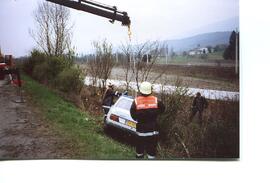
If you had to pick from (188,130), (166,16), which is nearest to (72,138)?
(188,130)

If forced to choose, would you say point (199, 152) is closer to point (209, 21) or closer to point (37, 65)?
point (209, 21)

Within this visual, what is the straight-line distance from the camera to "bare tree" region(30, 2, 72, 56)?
118 inches

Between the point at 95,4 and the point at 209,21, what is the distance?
872 mm

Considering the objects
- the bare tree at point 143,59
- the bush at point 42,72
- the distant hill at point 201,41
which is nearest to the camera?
the distant hill at point 201,41

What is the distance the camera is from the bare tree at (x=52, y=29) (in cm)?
299

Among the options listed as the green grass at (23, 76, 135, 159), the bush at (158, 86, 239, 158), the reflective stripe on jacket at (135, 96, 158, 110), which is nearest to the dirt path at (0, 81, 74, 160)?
the green grass at (23, 76, 135, 159)

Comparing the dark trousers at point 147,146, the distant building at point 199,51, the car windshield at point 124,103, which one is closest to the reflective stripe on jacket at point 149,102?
the car windshield at point 124,103

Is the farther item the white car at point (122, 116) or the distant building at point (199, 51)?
the white car at point (122, 116)

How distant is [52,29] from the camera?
10.0ft

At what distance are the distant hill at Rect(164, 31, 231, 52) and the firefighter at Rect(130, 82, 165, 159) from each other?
1.17ft

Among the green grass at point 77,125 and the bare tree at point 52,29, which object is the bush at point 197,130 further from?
the bare tree at point 52,29

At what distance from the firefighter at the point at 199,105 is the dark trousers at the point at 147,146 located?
1.10 ft

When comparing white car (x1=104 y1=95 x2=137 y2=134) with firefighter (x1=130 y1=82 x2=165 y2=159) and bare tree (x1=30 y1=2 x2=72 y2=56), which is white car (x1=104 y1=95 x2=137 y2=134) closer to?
firefighter (x1=130 y1=82 x2=165 y2=159)

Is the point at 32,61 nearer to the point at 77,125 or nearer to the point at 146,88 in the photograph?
the point at 77,125
